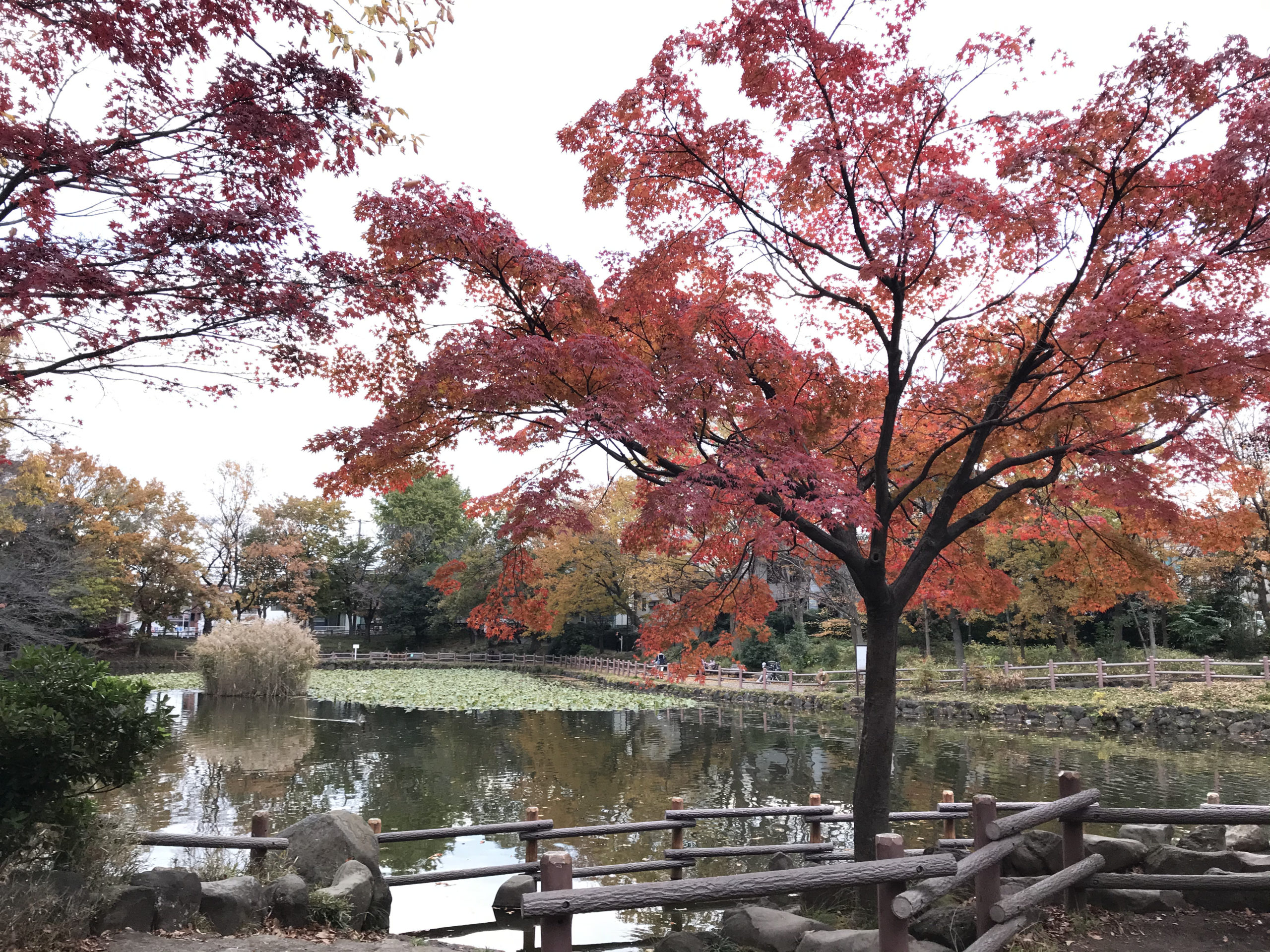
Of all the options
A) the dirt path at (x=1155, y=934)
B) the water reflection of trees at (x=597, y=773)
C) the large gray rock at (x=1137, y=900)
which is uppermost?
the large gray rock at (x=1137, y=900)

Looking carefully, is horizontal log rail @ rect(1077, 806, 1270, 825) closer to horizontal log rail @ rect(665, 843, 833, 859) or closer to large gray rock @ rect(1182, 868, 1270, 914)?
large gray rock @ rect(1182, 868, 1270, 914)

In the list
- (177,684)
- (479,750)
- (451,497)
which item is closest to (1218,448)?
(479,750)

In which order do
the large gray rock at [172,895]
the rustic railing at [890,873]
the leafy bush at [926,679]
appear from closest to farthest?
the rustic railing at [890,873] → the large gray rock at [172,895] → the leafy bush at [926,679]

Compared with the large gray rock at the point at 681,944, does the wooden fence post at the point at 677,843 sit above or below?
below

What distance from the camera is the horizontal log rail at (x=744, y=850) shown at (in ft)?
25.5

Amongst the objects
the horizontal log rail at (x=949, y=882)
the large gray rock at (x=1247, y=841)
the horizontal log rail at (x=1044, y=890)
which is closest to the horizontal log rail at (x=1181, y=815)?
the horizontal log rail at (x=1044, y=890)

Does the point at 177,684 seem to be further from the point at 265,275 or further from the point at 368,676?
the point at 265,275

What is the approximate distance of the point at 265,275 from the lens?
554 centimetres

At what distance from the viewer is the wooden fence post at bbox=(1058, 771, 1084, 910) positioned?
5.32m

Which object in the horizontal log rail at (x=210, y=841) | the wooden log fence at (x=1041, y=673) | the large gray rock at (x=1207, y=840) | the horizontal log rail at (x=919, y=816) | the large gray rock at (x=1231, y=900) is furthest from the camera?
the wooden log fence at (x=1041, y=673)

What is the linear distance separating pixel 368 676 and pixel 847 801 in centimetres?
2925

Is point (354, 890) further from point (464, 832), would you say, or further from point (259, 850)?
point (464, 832)

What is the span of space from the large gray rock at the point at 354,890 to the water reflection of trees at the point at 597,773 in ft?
7.96

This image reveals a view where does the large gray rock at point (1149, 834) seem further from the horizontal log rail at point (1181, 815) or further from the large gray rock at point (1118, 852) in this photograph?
the horizontal log rail at point (1181, 815)
